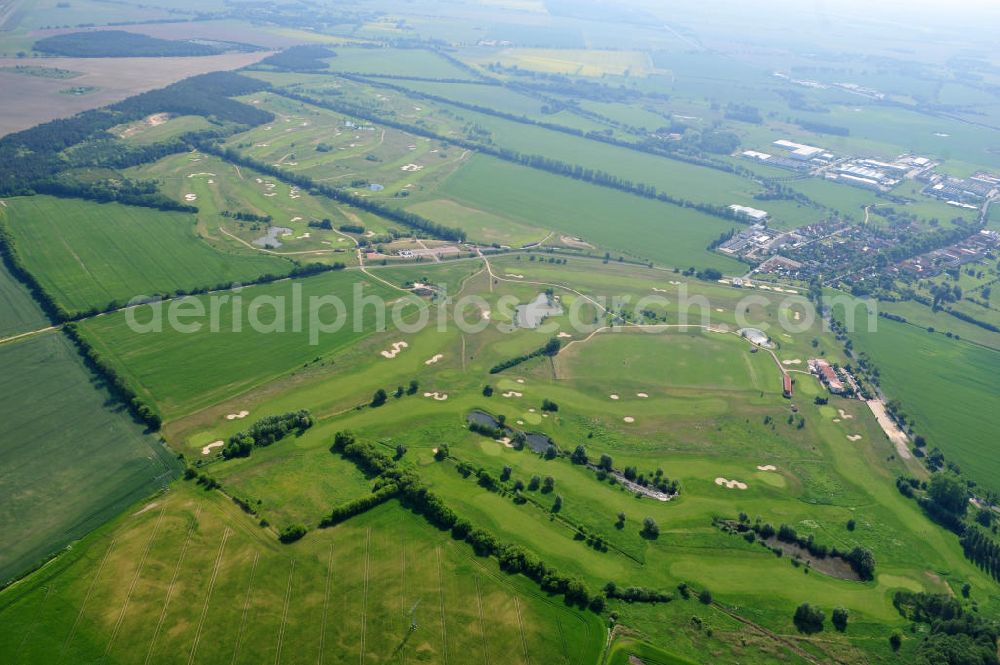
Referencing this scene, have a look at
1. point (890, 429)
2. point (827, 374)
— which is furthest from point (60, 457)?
point (890, 429)

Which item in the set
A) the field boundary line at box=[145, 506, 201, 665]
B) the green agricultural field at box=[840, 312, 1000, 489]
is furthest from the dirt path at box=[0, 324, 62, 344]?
the green agricultural field at box=[840, 312, 1000, 489]

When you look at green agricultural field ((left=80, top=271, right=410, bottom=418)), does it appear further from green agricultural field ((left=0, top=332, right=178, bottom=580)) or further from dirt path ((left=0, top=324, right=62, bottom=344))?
green agricultural field ((left=0, top=332, right=178, bottom=580))

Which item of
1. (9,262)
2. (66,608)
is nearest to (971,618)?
(66,608)

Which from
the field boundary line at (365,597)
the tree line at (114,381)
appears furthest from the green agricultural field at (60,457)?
the field boundary line at (365,597)

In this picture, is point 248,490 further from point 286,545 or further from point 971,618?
point 971,618

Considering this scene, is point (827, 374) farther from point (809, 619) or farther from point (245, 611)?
point (245, 611)

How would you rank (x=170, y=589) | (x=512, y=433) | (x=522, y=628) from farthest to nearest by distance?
(x=512, y=433) < (x=170, y=589) < (x=522, y=628)
